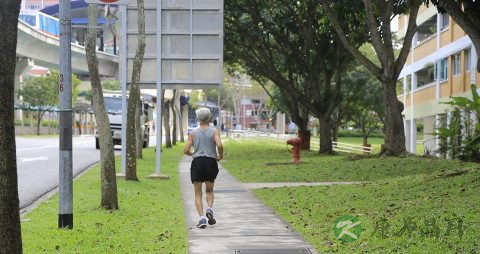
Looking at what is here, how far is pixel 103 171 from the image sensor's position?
1182 cm

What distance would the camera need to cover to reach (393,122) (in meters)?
22.4

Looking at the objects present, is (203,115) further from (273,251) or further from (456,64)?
(456,64)

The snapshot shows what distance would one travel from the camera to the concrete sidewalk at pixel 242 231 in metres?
8.65

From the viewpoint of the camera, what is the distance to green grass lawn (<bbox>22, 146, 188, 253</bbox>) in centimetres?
837

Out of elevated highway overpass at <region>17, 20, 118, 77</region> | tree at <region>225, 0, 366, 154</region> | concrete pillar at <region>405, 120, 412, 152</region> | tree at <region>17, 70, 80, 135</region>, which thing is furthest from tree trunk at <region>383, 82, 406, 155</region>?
tree at <region>17, 70, 80, 135</region>

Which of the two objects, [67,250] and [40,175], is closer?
[67,250]

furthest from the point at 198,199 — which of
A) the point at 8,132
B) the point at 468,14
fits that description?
the point at 468,14

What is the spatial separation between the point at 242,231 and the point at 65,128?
8.83ft

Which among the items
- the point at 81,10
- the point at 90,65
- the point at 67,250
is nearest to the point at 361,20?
the point at 90,65

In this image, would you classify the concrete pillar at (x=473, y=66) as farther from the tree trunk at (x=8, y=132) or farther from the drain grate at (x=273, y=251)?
the tree trunk at (x=8, y=132)

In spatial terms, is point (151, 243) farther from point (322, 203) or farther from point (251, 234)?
point (322, 203)

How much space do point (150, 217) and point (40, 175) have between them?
9.19 metres

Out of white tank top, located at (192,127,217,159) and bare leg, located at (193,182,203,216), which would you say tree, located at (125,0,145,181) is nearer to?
bare leg, located at (193,182,203,216)

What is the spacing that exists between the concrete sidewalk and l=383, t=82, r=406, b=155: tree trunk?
8.92 m
